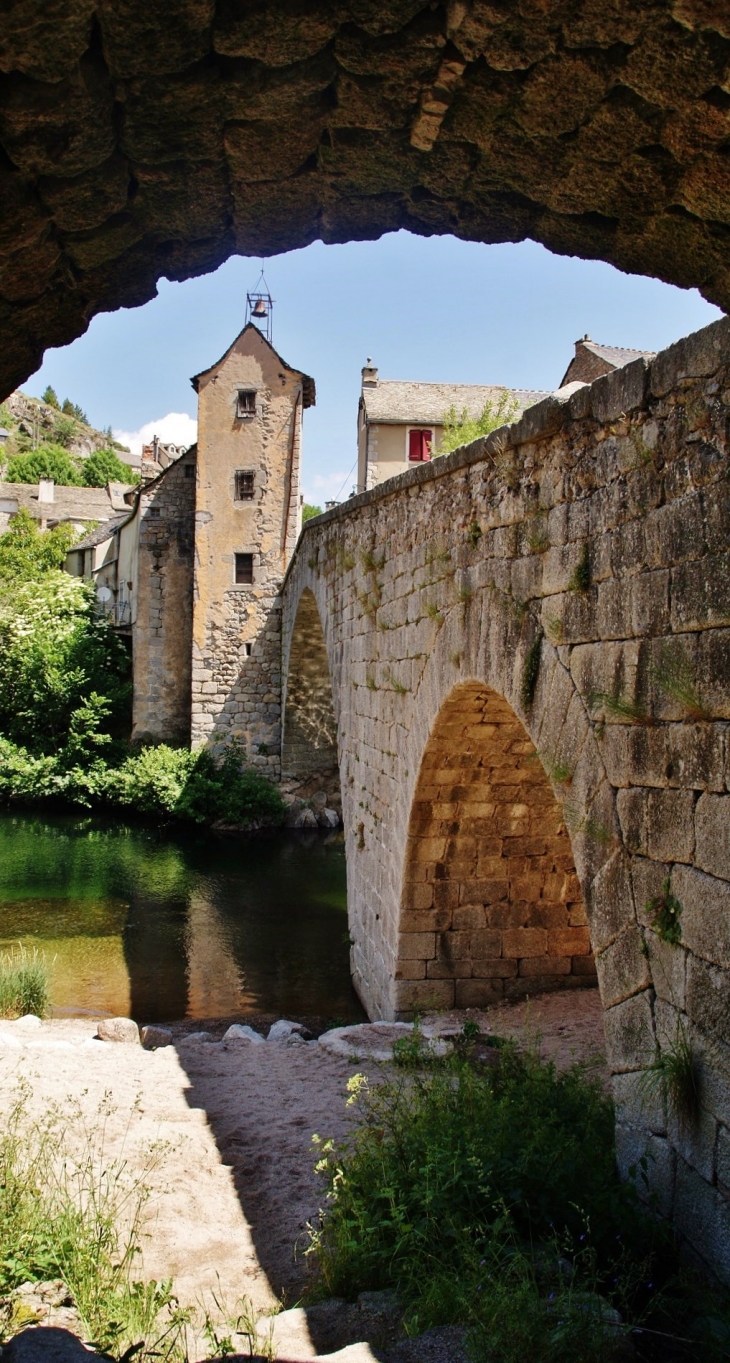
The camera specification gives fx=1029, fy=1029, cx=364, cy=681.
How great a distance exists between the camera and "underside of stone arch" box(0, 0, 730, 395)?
4.35 ft

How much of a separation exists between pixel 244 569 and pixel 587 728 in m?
18.4

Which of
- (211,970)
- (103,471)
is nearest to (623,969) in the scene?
(211,970)

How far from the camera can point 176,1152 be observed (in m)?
4.78

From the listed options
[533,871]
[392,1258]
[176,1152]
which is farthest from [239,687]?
[392,1258]

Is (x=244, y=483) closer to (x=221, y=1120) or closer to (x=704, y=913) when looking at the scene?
(x=221, y=1120)

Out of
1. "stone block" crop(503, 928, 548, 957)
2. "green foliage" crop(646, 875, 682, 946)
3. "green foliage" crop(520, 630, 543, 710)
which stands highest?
"green foliage" crop(520, 630, 543, 710)

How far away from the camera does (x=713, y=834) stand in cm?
311

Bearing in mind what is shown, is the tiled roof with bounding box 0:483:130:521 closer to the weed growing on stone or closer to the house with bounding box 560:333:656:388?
the house with bounding box 560:333:656:388

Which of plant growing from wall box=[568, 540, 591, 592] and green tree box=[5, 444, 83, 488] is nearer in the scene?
plant growing from wall box=[568, 540, 591, 592]

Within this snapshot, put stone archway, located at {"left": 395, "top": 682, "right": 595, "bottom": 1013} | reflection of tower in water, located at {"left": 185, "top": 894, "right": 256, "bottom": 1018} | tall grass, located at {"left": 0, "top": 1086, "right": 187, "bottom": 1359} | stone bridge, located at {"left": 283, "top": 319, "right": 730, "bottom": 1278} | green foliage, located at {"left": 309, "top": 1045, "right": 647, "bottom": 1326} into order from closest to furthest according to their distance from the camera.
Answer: tall grass, located at {"left": 0, "top": 1086, "right": 187, "bottom": 1359} → stone bridge, located at {"left": 283, "top": 319, "right": 730, "bottom": 1278} → green foliage, located at {"left": 309, "top": 1045, "right": 647, "bottom": 1326} → stone archway, located at {"left": 395, "top": 682, "right": 595, "bottom": 1013} → reflection of tower in water, located at {"left": 185, "top": 894, "right": 256, "bottom": 1018}

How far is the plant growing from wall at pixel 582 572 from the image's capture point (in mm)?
3957

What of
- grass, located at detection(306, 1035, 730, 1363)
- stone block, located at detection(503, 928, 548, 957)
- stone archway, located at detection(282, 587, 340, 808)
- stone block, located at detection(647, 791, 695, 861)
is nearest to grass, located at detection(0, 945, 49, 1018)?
stone block, located at detection(503, 928, 548, 957)

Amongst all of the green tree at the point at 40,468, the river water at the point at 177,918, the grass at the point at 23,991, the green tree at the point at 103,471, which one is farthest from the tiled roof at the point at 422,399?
the green tree at the point at 103,471

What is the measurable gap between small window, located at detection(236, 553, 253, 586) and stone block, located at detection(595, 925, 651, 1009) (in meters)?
18.6
